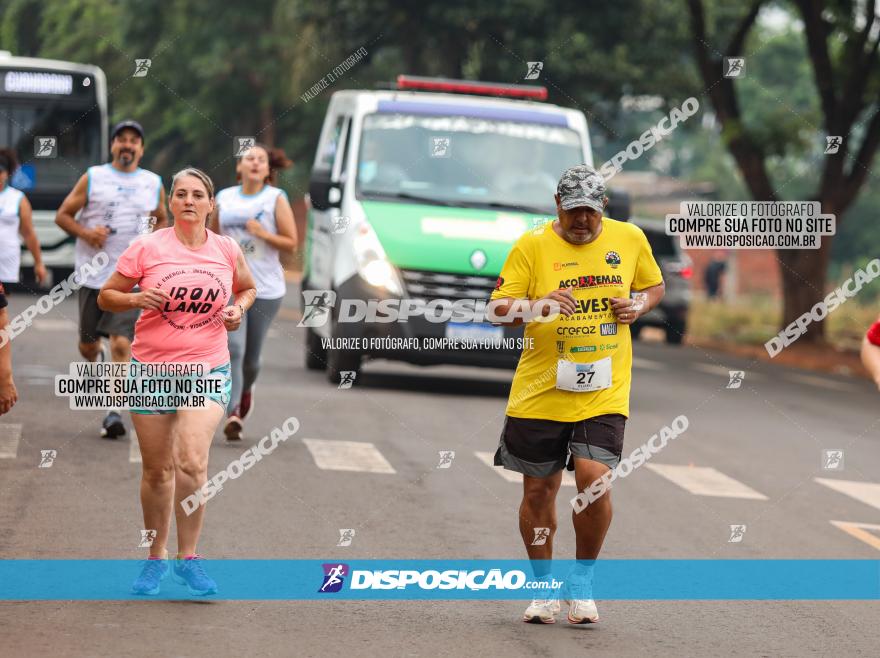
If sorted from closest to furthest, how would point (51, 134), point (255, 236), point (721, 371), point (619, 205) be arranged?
point (255, 236), point (619, 205), point (721, 371), point (51, 134)

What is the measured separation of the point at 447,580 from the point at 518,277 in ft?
5.52

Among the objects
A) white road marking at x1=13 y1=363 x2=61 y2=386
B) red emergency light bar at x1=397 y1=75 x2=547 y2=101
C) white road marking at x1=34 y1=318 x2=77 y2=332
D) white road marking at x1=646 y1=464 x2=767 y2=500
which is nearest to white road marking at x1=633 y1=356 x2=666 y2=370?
red emergency light bar at x1=397 y1=75 x2=547 y2=101

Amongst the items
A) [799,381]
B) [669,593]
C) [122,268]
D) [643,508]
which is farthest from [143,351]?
[799,381]

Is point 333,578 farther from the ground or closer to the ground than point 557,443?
closer to the ground

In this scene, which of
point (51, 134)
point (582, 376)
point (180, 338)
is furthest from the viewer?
point (51, 134)

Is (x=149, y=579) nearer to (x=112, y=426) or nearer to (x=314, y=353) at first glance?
(x=112, y=426)

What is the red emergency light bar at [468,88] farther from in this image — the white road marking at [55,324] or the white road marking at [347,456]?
the white road marking at [55,324]

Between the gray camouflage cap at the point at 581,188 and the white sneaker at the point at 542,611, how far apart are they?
162 cm

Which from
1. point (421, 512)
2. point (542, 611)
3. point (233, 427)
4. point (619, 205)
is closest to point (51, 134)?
point (619, 205)

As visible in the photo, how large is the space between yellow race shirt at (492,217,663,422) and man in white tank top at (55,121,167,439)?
16.0ft

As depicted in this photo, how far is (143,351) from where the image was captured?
7785 mm

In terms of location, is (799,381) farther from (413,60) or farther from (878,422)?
(413,60)

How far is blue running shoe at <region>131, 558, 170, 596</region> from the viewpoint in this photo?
307 inches

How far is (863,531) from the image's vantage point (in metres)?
11.3
